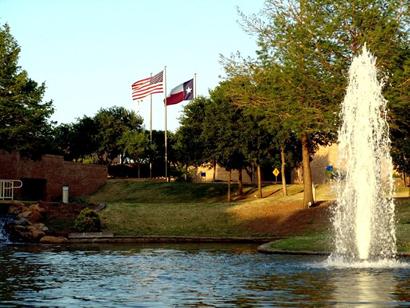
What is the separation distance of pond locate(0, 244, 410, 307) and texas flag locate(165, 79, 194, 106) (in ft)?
159

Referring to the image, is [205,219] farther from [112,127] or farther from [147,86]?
[112,127]

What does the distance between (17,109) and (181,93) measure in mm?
23875

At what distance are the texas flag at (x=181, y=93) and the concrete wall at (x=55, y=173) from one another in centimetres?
1274

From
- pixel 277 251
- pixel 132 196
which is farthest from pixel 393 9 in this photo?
pixel 132 196

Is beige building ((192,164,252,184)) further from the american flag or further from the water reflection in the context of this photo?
the water reflection

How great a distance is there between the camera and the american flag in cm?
7100

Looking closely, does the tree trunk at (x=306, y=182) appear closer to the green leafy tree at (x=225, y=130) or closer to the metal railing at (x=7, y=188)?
the green leafy tree at (x=225, y=130)

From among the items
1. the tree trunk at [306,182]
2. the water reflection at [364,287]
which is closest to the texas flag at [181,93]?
the tree trunk at [306,182]

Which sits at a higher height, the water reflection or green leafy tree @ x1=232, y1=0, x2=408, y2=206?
green leafy tree @ x1=232, y1=0, x2=408, y2=206

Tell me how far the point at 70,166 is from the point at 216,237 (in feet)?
137

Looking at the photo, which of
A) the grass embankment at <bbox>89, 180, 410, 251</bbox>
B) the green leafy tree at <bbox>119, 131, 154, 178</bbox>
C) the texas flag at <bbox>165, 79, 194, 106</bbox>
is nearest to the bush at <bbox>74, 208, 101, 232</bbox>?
the grass embankment at <bbox>89, 180, 410, 251</bbox>

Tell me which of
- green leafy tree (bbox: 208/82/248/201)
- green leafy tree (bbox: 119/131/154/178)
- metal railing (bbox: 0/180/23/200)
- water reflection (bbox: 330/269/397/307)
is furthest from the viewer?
green leafy tree (bbox: 119/131/154/178)

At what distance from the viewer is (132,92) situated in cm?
7244

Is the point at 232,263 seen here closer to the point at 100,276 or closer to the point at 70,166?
the point at 100,276
